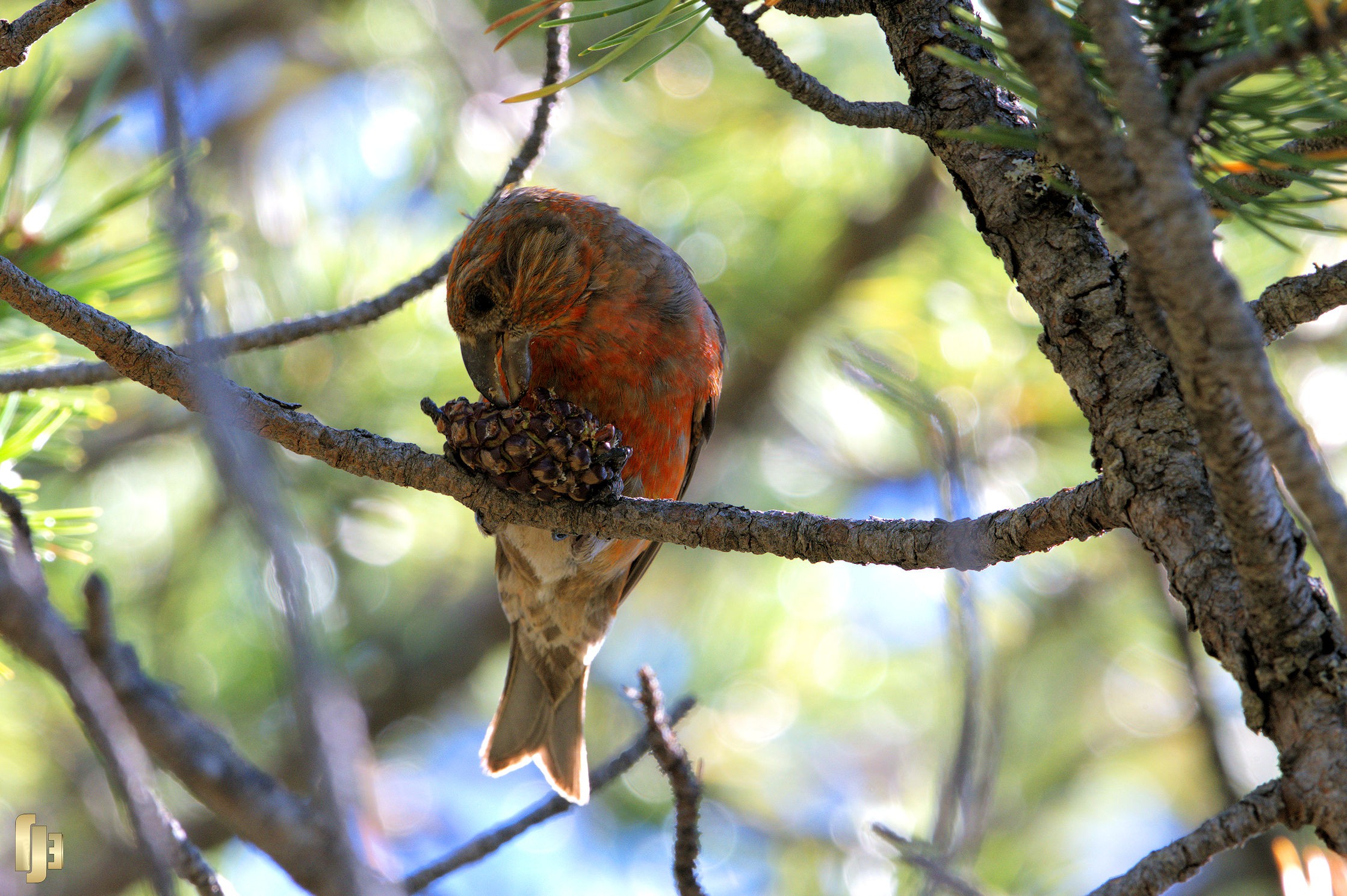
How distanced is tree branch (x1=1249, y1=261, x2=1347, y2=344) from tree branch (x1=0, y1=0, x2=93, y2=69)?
1714mm

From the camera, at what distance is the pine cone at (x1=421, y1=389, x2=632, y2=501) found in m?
1.98

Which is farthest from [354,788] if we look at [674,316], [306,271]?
[306,271]

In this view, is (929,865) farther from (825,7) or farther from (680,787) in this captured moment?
(825,7)

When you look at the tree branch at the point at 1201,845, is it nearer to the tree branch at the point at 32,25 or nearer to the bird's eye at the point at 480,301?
the tree branch at the point at 32,25

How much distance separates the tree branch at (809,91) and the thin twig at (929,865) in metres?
1.09

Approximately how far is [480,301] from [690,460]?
0.92m

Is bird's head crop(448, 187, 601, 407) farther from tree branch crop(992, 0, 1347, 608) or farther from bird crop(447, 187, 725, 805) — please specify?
tree branch crop(992, 0, 1347, 608)

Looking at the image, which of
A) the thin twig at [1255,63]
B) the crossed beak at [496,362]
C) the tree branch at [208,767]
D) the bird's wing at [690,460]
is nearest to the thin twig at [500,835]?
the tree branch at [208,767]

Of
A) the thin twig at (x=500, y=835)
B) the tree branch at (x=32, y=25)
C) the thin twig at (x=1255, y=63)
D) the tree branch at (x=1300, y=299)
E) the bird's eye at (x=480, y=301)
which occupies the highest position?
the bird's eye at (x=480, y=301)

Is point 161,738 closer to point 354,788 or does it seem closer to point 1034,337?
point 354,788

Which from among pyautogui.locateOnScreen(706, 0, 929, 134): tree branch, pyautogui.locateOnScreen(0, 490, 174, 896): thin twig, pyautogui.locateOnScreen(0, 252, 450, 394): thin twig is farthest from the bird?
pyautogui.locateOnScreen(706, 0, 929, 134): tree branch

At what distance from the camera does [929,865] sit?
146cm

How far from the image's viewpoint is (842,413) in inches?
189

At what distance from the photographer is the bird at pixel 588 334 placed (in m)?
2.72
